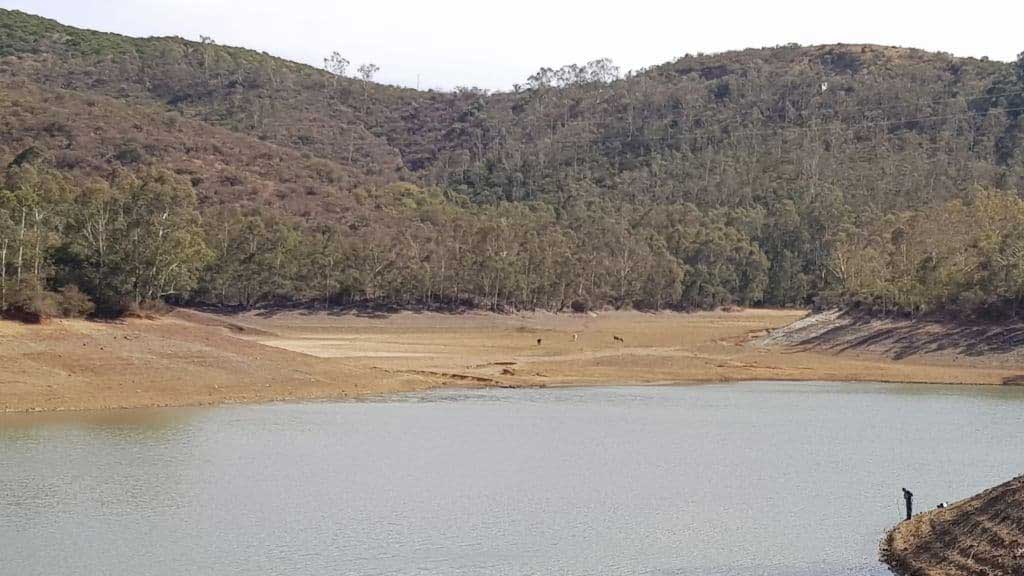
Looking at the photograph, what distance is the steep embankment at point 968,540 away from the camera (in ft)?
54.2

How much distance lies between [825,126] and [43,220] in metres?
134

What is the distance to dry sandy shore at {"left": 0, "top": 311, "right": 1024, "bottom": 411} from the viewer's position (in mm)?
40469

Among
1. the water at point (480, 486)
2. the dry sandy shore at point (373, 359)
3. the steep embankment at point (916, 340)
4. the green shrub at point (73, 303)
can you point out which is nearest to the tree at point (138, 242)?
the green shrub at point (73, 303)

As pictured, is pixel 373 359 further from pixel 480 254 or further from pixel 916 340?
pixel 480 254

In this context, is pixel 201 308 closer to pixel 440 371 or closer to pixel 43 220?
pixel 43 220

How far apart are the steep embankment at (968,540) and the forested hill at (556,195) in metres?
35.2

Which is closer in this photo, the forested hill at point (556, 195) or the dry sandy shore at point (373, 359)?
the dry sandy shore at point (373, 359)

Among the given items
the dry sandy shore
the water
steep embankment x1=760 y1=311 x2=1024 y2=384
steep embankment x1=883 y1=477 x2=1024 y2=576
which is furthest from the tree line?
steep embankment x1=883 y1=477 x2=1024 y2=576

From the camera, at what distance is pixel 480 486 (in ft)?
84.8

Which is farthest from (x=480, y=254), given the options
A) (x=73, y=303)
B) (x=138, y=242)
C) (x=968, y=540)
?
(x=968, y=540)

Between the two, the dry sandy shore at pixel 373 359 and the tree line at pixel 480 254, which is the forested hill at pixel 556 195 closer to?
the tree line at pixel 480 254

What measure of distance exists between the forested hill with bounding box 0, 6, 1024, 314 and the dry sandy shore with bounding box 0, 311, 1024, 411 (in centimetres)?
382

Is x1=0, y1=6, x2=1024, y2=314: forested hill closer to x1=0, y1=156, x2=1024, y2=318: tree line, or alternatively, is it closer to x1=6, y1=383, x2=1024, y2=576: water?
x1=0, y1=156, x2=1024, y2=318: tree line

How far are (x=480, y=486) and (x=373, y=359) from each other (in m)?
31.5
